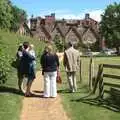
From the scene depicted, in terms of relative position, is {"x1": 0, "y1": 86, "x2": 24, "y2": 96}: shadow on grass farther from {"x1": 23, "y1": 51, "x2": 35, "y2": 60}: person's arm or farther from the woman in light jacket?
{"x1": 23, "y1": 51, "x2": 35, "y2": 60}: person's arm

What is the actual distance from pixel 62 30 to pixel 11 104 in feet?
489

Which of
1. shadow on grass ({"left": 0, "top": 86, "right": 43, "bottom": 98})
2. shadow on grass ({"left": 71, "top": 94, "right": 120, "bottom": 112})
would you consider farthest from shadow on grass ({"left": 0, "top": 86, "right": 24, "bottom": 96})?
shadow on grass ({"left": 71, "top": 94, "right": 120, "bottom": 112})

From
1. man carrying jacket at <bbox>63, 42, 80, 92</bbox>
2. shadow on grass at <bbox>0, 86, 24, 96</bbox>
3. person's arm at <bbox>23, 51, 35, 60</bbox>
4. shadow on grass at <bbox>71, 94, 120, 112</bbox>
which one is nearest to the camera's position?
shadow on grass at <bbox>71, 94, 120, 112</bbox>

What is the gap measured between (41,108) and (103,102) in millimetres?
2107

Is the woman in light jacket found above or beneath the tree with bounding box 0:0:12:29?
beneath

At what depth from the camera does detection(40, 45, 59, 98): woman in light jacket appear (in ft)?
59.3

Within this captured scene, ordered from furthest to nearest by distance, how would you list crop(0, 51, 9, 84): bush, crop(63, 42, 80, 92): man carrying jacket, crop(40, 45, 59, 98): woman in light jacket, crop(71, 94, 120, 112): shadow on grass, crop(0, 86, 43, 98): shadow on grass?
crop(63, 42, 80, 92): man carrying jacket → crop(0, 86, 43, 98): shadow on grass → crop(0, 51, 9, 84): bush → crop(40, 45, 59, 98): woman in light jacket → crop(71, 94, 120, 112): shadow on grass

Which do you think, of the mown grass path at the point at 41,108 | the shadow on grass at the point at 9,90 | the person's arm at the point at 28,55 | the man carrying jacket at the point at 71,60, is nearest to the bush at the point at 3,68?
the shadow on grass at the point at 9,90

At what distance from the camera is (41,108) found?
15.7 metres

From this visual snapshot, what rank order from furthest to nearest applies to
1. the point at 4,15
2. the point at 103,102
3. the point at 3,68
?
the point at 4,15 → the point at 3,68 → the point at 103,102

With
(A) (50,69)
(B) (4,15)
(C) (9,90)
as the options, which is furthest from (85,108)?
(B) (4,15)

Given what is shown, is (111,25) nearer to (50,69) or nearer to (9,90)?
(9,90)

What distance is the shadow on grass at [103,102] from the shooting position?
51.3 ft

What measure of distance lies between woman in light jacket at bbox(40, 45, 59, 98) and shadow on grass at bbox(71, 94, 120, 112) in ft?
3.81
